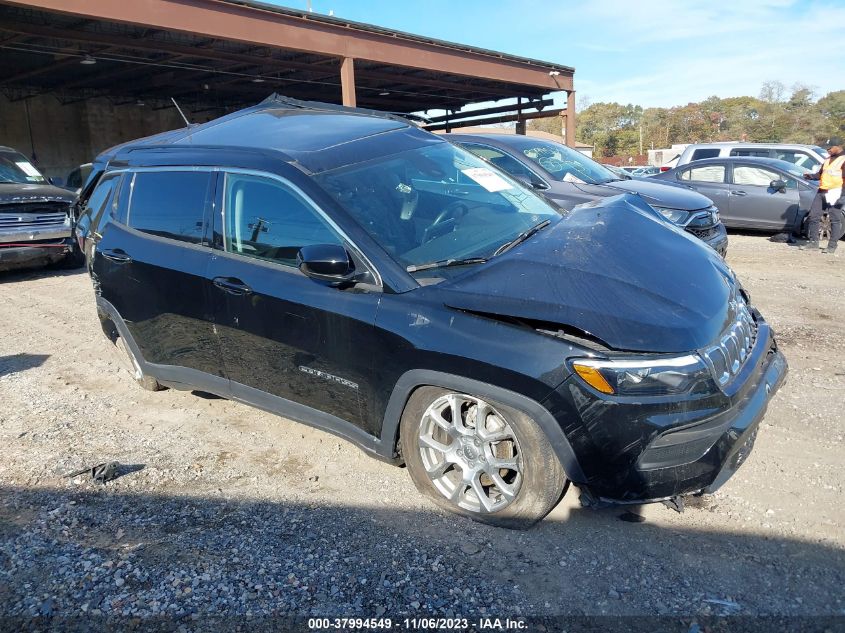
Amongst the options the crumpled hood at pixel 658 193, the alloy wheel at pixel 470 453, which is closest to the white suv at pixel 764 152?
the crumpled hood at pixel 658 193

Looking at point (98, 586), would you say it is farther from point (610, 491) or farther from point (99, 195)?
point (99, 195)

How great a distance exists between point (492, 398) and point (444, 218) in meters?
1.21

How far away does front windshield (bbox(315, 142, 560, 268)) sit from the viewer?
317 centimetres

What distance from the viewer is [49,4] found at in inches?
392

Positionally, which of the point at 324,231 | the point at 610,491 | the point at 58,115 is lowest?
the point at 610,491

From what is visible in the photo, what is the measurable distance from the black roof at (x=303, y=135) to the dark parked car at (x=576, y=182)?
2747mm

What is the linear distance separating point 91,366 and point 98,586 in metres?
3.16

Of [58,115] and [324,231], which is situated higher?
[58,115]

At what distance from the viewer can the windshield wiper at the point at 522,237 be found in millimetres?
3242

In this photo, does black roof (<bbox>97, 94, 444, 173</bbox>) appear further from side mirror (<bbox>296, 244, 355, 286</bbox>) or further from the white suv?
the white suv

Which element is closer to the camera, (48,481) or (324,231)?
(324,231)

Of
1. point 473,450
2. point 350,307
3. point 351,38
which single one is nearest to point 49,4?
point 351,38

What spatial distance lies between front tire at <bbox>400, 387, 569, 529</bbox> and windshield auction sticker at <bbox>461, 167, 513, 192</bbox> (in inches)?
63.6

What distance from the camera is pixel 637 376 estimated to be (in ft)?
8.08
